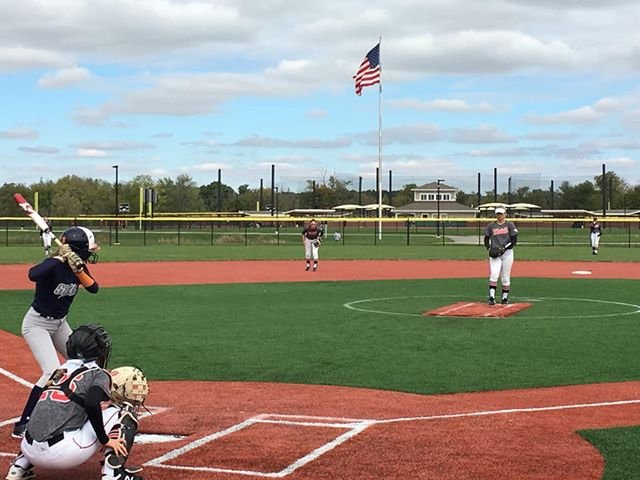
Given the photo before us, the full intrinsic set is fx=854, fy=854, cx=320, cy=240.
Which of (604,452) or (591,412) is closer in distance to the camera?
(604,452)

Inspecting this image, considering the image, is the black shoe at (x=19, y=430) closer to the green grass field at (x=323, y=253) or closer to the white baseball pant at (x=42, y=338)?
the white baseball pant at (x=42, y=338)

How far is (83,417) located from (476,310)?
1294cm

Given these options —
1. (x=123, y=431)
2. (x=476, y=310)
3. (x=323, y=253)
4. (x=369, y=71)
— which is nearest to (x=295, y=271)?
(x=323, y=253)

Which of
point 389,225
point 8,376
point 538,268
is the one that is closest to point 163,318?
point 8,376

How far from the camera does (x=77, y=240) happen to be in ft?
26.1

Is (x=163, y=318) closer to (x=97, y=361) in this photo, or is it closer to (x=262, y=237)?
(x=97, y=361)

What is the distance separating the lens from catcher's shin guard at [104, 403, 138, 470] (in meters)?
6.16

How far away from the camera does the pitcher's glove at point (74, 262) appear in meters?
7.63

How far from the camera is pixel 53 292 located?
805 centimetres

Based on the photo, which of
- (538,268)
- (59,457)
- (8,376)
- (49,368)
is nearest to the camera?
(59,457)

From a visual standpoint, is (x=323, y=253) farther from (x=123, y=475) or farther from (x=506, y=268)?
(x=123, y=475)

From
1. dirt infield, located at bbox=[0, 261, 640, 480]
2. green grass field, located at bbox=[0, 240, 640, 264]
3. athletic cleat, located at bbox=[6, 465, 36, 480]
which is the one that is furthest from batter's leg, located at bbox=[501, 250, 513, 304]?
green grass field, located at bbox=[0, 240, 640, 264]

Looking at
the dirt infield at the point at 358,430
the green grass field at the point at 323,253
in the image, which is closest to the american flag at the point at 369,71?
the green grass field at the point at 323,253

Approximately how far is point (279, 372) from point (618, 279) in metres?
19.0
